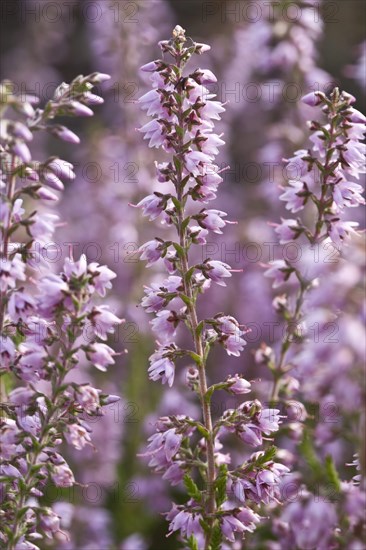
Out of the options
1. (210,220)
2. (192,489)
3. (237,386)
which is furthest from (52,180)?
(192,489)

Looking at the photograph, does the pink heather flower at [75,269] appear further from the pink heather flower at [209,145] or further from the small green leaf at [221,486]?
the small green leaf at [221,486]

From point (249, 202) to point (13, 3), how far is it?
21.2ft

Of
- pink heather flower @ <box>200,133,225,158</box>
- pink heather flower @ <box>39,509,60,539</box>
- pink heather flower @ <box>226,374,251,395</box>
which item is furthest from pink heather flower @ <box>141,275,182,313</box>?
pink heather flower @ <box>39,509,60,539</box>

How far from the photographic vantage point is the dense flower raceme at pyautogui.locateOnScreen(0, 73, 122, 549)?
9.66 ft

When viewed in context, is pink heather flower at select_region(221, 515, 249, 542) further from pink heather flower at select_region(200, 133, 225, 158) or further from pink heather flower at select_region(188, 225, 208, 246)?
pink heather flower at select_region(200, 133, 225, 158)

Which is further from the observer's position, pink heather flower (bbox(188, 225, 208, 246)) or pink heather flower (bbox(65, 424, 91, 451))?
pink heather flower (bbox(188, 225, 208, 246))

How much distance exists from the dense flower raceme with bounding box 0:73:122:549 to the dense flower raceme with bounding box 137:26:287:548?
26 cm

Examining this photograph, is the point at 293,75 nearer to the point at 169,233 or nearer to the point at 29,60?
the point at 169,233

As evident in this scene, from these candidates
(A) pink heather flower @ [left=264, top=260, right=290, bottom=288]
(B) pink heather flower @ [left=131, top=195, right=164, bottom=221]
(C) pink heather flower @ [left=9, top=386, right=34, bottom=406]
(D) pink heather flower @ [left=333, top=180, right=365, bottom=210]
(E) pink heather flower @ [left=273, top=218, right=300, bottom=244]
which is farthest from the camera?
(A) pink heather flower @ [left=264, top=260, right=290, bottom=288]

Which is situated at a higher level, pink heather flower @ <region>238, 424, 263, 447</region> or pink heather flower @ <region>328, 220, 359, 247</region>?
pink heather flower @ <region>328, 220, 359, 247</region>

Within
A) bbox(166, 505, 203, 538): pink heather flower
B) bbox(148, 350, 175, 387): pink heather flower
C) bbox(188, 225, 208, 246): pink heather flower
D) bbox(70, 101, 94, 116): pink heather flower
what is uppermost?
bbox(70, 101, 94, 116): pink heather flower

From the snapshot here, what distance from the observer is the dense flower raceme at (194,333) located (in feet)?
10.3

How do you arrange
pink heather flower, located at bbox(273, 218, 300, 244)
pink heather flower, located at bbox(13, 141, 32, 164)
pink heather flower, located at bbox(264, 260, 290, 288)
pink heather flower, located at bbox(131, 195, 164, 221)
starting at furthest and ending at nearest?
1. pink heather flower, located at bbox(264, 260, 290, 288)
2. pink heather flower, located at bbox(273, 218, 300, 244)
3. pink heather flower, located at bbox(131, 195, 164, 221)
4. pink heather flower, located at bbox(13, 141, 32, 164)

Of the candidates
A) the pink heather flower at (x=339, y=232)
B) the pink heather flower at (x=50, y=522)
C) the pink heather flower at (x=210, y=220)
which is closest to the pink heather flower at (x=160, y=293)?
the pink heather flower at (x=210, y=220)
